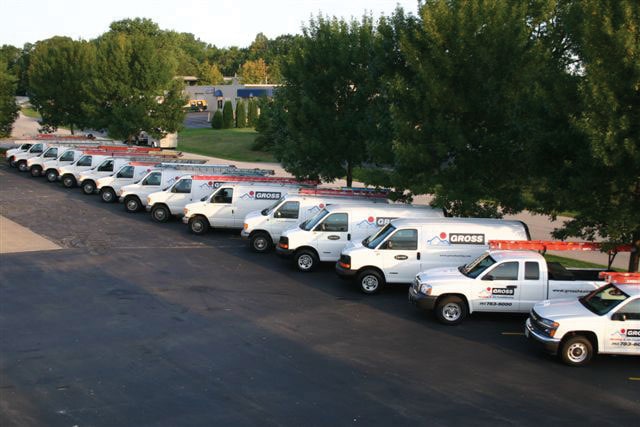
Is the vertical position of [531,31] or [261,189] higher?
[531,31]

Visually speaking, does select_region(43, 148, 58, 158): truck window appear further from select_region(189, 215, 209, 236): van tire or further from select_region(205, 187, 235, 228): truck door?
select_region(205, 187, 235, 228): truck door

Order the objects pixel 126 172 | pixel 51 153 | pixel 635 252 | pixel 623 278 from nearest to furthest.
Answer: pixel 623 278 → pixel 635 252 → pixel 126 172 → pixel 51 153

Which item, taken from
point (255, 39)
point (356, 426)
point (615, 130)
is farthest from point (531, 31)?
point (255, 39)

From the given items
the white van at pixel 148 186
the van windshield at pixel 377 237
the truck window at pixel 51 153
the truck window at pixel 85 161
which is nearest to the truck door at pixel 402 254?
the van windshield at pixel 377 237

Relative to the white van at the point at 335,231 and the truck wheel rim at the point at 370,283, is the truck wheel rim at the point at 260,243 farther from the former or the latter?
the truck wheel rim at the point at 370,283

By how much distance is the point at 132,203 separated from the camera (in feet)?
96.3

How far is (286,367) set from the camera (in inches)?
485

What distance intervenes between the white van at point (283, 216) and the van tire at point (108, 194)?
1166 cm

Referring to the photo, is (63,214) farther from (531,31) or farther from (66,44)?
(66,44)

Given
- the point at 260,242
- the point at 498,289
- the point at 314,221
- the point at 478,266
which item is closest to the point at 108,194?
the point at 260,242

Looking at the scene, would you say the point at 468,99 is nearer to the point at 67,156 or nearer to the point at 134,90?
the point at 67,156

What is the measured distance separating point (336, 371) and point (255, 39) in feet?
606

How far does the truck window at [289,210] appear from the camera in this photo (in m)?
22.4

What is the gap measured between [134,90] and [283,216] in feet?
91.0
